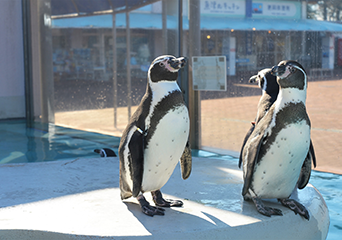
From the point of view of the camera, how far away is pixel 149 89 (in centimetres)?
245

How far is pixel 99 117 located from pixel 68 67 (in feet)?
3.95

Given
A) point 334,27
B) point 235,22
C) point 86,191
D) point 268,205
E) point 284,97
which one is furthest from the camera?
point 235,22

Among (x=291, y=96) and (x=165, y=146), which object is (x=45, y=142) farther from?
(x=291, y=96)

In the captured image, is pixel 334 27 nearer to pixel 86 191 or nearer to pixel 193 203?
pixel 193 203

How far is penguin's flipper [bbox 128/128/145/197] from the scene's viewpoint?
238cm

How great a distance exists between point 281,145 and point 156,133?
2.28 feet

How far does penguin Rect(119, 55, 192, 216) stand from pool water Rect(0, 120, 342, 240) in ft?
5.11

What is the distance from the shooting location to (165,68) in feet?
7.72

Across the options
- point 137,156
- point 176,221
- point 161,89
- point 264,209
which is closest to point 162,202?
point 176,221

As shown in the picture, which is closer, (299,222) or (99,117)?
(299,222)

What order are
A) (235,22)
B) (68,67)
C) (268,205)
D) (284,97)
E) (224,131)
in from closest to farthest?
(284,97) → (268,205) → (235,22) → (224,131) → (68,67)

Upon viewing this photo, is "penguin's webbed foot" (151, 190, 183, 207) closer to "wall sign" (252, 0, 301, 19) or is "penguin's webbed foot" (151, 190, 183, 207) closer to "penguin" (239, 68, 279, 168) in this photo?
"penguin" (239, 68, 279, 168)

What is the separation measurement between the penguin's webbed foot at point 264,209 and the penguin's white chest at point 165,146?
540 mm

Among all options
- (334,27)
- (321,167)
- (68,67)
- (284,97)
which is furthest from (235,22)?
(68,67)
